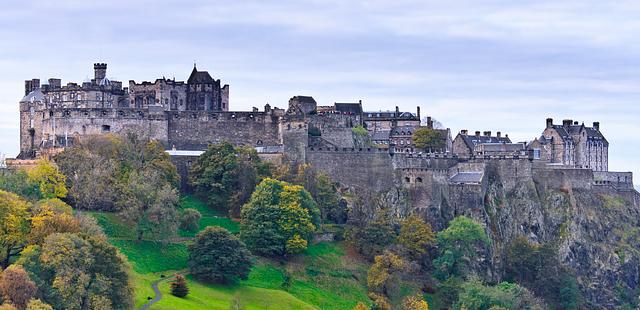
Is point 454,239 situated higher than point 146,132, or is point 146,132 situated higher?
point 146,132

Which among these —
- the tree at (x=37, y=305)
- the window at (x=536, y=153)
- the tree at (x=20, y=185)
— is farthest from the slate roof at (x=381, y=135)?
the tree at (x=37, y=305)

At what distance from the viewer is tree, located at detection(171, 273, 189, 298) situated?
72.8 metres

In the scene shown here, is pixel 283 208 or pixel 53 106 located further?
pixel 53 106

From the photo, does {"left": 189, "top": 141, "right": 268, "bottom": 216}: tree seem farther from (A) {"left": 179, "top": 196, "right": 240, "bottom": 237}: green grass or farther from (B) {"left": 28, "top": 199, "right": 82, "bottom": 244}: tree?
(B) {"left": 28, "top": 199, "right": 82, "bottom": 244}: tree

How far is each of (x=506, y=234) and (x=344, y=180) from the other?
14571 millimetres

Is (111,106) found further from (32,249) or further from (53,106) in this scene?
(32,249)

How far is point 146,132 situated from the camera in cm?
9681

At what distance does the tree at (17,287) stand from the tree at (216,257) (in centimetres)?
1926

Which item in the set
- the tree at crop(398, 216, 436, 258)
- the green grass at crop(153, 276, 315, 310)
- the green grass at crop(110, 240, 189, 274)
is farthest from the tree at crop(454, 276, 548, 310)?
the green grass at crop(110, 240, 189, 274)

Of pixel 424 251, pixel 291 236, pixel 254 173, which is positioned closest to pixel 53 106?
pixel 254 173

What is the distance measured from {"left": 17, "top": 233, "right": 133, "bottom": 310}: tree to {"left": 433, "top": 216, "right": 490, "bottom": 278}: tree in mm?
31771

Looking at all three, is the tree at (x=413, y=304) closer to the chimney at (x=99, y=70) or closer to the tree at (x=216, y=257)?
the tree at (x=216, y=257)

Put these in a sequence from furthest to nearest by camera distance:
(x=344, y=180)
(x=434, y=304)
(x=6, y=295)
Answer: (x=344, y=180), (x=434, y=304), (x=6, y=295)

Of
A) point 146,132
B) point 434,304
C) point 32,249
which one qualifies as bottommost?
point 434,304
